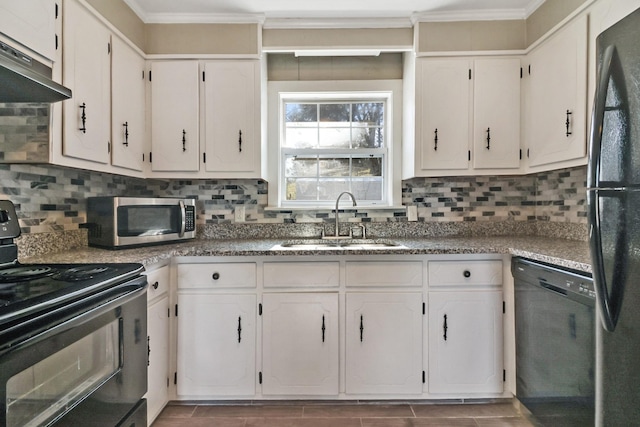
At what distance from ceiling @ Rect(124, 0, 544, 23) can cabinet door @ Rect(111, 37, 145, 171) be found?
14.1 inches

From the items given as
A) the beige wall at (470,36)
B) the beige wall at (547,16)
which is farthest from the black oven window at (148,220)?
the beige wall at (547,16)

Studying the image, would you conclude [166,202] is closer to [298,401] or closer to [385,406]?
[298,401]

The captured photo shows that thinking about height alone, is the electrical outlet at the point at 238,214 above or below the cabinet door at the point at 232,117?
below

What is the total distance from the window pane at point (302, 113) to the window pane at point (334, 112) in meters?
0.06

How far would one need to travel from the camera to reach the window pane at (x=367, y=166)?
8.53ft

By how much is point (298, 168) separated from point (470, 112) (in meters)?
1.29

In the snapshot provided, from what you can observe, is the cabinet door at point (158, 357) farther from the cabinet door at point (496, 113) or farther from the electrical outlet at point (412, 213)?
the cabinet door at point (496, 113)

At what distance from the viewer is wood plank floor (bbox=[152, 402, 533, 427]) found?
1731mm

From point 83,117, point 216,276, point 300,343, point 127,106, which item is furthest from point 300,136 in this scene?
point 300,343

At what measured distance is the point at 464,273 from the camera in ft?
6.02

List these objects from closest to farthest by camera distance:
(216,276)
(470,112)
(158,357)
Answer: (158,357) < (216,276) < (470,112)

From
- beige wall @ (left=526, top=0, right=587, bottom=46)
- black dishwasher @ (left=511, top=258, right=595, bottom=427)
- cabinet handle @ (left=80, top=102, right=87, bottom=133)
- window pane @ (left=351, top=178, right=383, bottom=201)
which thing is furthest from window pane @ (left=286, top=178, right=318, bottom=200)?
beige wall @ (left=526, top=0, right=587, bottom=46)

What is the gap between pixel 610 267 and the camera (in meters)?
0.95

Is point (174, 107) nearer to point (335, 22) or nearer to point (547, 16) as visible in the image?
point (335, 22)
